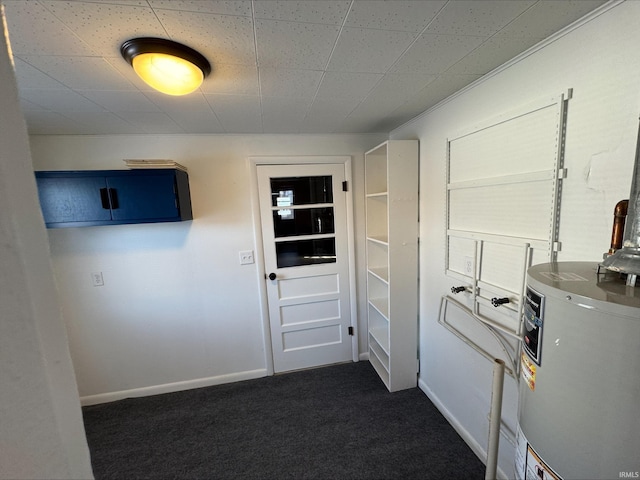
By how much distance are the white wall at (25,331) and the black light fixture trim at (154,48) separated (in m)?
0.82

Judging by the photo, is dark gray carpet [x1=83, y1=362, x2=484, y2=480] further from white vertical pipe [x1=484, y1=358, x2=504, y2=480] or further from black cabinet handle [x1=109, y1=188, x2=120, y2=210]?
black cabinet handle [x1=109, y1=188, x2=120, y2=210]

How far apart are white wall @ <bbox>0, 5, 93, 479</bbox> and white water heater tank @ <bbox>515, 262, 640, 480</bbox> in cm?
110

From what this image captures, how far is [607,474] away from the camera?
0.66m

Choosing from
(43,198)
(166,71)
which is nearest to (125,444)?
(43,198)

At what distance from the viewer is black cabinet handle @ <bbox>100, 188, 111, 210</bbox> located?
1.93 meters

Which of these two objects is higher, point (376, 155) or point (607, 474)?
point (376, 155)

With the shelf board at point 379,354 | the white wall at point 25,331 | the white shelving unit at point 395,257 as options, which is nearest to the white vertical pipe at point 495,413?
the white shelving unit at point 395,257

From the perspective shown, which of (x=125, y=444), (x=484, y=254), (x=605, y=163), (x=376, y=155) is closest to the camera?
(x=605, y=163)

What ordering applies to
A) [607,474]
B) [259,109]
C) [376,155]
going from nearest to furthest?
[607,474]
[259,109]
[376,155]

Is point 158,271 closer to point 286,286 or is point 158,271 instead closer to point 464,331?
point 286,286

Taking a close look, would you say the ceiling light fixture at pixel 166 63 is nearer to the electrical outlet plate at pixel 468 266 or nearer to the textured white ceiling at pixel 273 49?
the textured white ceiling at pixel 273 49

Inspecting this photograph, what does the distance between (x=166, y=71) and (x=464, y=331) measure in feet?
7.13

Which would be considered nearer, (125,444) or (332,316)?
(125,444)

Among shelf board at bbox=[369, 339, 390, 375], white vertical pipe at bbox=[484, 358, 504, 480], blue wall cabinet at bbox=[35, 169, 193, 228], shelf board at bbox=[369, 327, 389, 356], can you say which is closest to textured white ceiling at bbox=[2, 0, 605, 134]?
blue wall cabinet at bbox=[35, 169, 193, 228]
